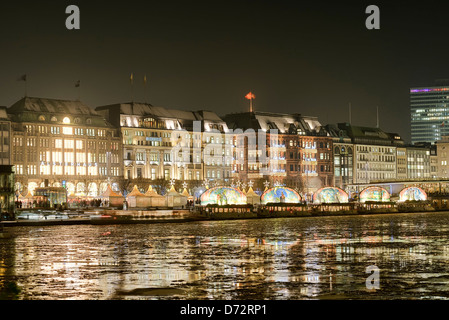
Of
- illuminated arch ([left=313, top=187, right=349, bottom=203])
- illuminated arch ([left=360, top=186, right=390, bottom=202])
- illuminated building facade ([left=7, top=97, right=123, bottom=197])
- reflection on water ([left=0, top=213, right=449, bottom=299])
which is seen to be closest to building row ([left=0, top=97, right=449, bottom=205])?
illuminated building facade ([left=7, top=97, right=123, bottom=197])

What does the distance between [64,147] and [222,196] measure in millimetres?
54188

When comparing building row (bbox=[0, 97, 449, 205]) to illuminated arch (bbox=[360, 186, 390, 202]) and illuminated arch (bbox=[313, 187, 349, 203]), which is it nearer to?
A: illuminated arch (bbox=[360, 186, 390, 202])

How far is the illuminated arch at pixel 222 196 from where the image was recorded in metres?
112

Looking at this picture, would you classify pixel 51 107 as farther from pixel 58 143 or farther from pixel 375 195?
pixel 375 195

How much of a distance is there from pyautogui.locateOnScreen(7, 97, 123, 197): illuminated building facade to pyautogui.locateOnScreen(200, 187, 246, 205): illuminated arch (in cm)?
3907

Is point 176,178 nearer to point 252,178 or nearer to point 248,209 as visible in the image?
point 252,178

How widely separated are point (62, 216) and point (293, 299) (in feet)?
212

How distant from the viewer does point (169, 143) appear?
17575 centimetres

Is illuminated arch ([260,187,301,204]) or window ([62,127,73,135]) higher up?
window ([62,127,73,135])

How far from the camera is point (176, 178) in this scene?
176m

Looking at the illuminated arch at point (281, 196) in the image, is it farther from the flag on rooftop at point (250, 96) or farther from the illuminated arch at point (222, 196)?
the flag on rooftop at point (250, 96)

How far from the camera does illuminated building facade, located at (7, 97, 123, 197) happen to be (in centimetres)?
14841

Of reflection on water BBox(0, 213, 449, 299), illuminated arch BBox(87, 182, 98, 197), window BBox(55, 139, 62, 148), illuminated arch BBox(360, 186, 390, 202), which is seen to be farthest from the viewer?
illuminated arch BBox(87, 182, 98, 197)
